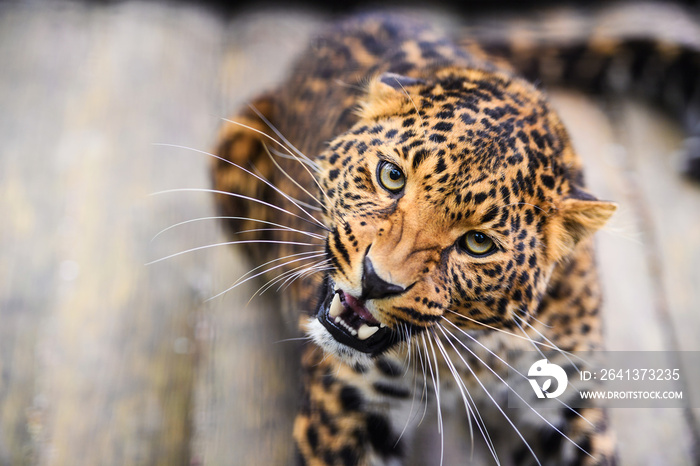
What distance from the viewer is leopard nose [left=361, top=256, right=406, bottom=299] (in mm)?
1840

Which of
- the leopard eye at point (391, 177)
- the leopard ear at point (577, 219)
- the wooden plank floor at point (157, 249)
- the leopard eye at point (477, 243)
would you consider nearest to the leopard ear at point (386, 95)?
the leopard eye at point (391, 177)

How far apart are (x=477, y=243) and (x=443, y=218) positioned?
151 mm


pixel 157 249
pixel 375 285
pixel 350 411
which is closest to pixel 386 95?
pixel 375 285

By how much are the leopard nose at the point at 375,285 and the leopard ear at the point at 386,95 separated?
631 millimetres

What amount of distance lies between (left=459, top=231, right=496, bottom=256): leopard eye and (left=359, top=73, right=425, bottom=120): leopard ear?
0.55 metres

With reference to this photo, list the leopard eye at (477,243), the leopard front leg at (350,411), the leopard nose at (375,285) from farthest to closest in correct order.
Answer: the leopard front leg at (350,411), the leopard eye at (477,243), the leopard nose at (375,285)

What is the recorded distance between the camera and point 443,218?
194cm

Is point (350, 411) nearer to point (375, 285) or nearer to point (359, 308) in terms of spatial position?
point (359, 308)

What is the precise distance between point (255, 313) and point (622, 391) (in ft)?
5.96

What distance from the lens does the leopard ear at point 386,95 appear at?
2189 mm

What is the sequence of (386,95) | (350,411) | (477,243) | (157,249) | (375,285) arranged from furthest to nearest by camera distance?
(157,249), (350,411), (386,95), (477,243), (375,285)

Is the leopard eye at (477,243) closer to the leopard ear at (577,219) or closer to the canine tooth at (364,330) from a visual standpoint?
the leopard ear at (577,219)

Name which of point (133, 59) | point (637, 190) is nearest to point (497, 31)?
point (637, 190)

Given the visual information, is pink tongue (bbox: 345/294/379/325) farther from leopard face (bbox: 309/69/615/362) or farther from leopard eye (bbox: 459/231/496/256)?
leopard eye (bbox: 459/231/496/256)
